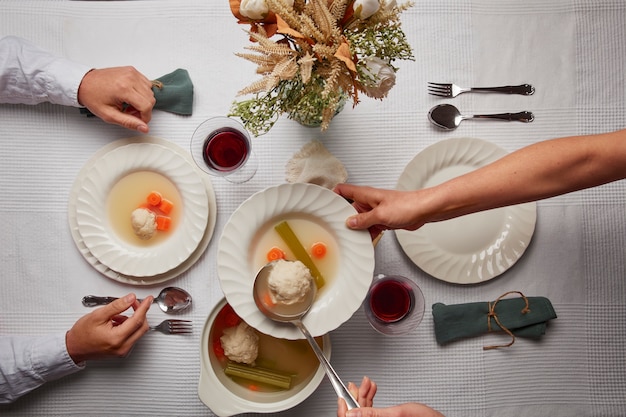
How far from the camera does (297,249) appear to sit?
114cm

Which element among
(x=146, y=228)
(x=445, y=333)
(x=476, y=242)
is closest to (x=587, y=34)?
(x=476, y=242)

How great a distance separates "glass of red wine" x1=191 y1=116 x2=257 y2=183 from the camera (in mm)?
1191

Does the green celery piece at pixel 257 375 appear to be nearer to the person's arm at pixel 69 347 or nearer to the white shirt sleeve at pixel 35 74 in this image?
the person's arm at pixel 69 347

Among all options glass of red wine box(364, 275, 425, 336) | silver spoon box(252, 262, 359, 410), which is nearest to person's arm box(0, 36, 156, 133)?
silver spoon box(252, 262, 359, 410)

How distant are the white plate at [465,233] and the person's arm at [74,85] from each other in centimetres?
72

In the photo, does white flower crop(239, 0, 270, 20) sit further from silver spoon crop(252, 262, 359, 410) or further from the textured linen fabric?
the textured linen fabric

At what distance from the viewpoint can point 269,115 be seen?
0.96m

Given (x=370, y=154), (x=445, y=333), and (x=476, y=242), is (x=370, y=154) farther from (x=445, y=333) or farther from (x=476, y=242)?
(x=445, y=333)

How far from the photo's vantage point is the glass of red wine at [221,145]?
3.91 feet

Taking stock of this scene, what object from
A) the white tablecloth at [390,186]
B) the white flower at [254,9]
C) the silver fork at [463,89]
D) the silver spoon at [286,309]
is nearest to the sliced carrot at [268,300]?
the silver spoon at [286,309]

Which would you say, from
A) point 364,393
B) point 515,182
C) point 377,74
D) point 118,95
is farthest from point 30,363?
point 515,182

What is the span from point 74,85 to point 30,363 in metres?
0.71

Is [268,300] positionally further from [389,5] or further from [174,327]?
[389,5]

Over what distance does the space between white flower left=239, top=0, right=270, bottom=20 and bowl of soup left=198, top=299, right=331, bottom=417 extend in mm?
655
